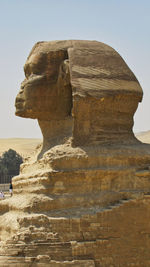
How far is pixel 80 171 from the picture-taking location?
10.5 m

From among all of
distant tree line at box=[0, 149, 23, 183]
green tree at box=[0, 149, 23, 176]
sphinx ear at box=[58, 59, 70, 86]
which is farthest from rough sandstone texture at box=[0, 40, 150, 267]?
green tree at box=[0, 149, 23, 176]

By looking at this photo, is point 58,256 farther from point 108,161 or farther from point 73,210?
point 108,161

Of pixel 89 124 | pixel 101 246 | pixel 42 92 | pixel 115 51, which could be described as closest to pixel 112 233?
pixel 101 246

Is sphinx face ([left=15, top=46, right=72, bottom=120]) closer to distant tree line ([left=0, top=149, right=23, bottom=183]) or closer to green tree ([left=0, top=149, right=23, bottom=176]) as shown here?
distant tree line ([left=0, top=149, right=23, bottom=183])

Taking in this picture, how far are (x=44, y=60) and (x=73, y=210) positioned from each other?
3624mm

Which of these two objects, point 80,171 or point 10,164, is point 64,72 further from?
point 10,164

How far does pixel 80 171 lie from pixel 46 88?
2.29 meters

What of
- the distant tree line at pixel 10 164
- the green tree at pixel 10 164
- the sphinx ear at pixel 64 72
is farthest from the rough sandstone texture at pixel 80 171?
the green tree at pixel 10 164

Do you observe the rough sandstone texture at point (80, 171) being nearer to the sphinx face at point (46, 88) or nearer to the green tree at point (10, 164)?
the sphinx face at point (46, 88)

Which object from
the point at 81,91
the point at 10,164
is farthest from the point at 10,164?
the point at 81,91

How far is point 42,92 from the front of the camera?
11.7 metres

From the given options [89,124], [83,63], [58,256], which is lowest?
[58,256]

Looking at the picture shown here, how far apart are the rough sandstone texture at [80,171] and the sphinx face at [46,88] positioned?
23 millimetres

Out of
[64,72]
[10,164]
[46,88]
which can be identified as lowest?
[10,164]
